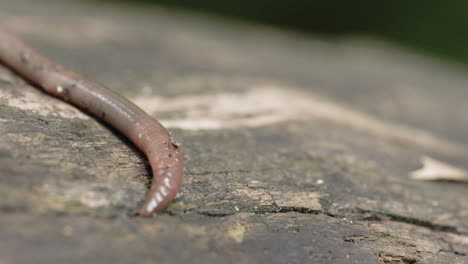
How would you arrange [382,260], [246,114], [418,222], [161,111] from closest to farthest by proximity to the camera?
[382,260] < [418,222] < [161,111] < [246,114]

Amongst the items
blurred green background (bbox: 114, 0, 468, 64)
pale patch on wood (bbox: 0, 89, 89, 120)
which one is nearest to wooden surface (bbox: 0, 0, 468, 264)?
pale patch on wood (bbox: 0, 89, 89, 120)

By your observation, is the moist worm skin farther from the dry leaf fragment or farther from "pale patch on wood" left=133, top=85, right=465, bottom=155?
the dry leaf fragment

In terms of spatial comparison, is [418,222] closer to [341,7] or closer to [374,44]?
[374,44]

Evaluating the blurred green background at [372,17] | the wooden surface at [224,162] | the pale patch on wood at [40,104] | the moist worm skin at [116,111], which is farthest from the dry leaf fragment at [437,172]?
the blurred green background at [372,17]

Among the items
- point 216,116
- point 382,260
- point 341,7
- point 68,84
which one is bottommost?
point 382,260

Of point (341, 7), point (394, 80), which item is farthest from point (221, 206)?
point (341, 7)

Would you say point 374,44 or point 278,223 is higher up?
point 374,44

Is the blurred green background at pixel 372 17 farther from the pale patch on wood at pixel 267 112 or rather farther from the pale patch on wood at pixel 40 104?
the pale patch on wood at pixel 40 104

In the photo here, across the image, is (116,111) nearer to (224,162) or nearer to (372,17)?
(224,162)
